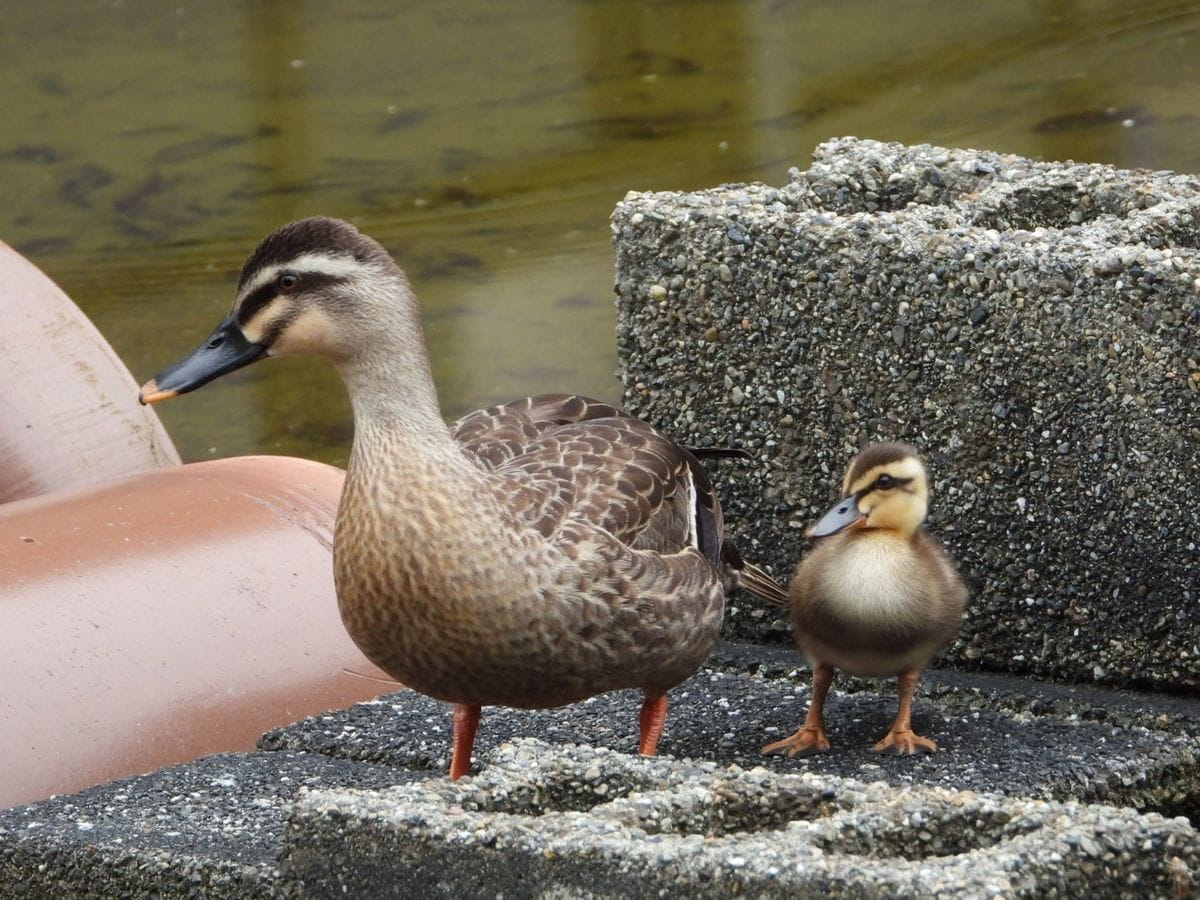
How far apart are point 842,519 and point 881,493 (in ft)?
0.28

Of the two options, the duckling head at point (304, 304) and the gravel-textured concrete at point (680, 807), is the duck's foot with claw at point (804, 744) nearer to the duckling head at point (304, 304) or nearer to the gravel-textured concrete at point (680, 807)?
the gravel-textured concrete at point (680, 807)

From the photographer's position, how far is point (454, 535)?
11.1 ft

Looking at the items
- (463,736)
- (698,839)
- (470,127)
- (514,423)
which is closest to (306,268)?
(514,423)

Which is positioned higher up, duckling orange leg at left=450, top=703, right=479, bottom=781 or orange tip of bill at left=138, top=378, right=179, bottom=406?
orange tip of bill at left=138, top=378, right=179, bottom=406

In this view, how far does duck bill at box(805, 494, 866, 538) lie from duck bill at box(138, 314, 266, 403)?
1039mm

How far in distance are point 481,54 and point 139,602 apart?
240 inches

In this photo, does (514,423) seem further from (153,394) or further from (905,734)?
(905,734)

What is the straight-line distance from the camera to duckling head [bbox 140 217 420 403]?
136 inches

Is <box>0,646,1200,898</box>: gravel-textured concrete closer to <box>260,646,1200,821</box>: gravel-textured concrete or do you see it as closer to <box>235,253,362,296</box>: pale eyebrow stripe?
<box>260,646,1200,821</box>: gravel-textured concrete

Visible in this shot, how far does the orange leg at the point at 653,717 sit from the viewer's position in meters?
3.70

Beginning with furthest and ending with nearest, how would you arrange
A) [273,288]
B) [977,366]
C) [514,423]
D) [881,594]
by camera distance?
[514,423] < [977,366] < [881,594] < [273,288]

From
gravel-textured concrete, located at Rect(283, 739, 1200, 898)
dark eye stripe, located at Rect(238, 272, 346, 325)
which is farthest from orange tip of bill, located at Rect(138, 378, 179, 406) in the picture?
gravel-textured concrete, located at Rect(283, 739, 1200, 898)

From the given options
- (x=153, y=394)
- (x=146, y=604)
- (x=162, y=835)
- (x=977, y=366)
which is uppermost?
(x=153, y=394)

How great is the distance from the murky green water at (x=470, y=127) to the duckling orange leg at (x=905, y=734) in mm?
3210
